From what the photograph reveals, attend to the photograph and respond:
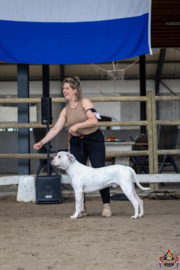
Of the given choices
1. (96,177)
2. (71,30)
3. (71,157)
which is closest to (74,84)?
(71,157)

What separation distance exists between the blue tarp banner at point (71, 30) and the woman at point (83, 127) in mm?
1756

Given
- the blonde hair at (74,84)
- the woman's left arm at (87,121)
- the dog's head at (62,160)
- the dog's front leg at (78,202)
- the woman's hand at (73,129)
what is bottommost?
the dog's front leg at (78,202)


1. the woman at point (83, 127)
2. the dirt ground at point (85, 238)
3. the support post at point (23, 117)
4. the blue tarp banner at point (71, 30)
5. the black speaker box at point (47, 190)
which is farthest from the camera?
the support post at point (23, 117)

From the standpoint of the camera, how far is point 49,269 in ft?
7.57

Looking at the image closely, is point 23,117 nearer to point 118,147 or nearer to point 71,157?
point 118,147

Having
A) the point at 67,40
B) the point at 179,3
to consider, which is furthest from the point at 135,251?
the point at 179,3

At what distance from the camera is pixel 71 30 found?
5.77 metres

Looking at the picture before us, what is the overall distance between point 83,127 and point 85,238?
3.66 feet

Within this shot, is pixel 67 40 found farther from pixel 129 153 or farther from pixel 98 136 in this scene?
pixel 98 136

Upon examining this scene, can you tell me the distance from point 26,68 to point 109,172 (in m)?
2.79

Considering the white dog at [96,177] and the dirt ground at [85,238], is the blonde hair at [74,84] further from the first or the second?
the dirt ground at [85,238]

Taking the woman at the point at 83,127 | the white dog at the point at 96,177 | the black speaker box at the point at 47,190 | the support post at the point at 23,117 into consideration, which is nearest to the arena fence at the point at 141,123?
the support post at the point at 23,117

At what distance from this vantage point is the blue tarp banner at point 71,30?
5664 millimetres

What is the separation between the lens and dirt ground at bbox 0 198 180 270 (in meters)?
2.45
